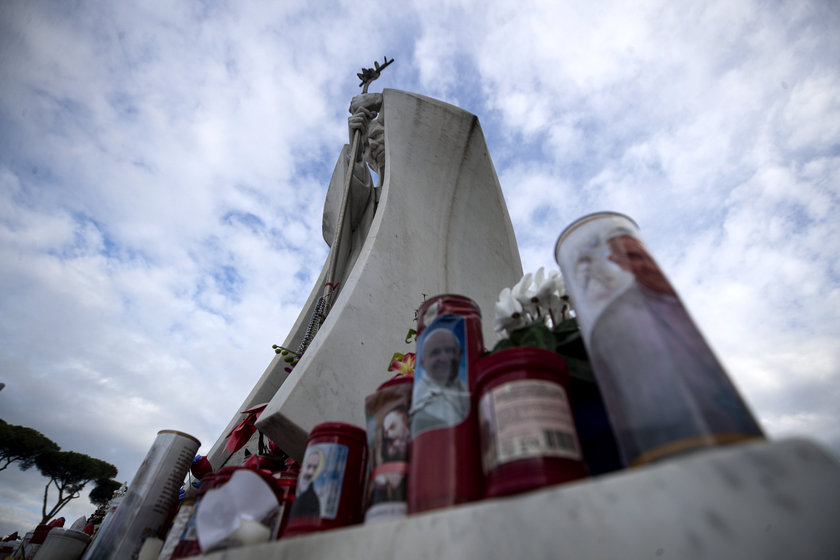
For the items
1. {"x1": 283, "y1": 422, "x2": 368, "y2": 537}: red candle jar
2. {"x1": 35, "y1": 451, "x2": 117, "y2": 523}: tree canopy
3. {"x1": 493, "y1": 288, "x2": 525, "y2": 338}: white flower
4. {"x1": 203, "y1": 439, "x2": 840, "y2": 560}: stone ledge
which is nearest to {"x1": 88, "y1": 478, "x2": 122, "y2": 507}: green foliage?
{"x1": 35, "y1": 451, "x2": 117, "y2": 523}: tree canopy

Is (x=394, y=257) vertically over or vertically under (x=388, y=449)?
over

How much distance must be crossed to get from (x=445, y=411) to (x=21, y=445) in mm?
14311

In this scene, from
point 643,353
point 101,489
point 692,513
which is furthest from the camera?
point 101,489

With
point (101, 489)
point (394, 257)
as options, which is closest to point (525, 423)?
point (394, 257)

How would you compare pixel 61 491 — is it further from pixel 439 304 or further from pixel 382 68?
pixel 439 304

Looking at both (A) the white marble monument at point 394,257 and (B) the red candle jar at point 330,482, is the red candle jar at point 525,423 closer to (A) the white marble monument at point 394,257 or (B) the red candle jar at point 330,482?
(B) the red candle jar at point 330,482

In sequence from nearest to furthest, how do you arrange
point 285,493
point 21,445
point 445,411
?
point 445,411, point 285,493, point 21,445

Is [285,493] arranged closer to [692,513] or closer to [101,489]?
[692,513]

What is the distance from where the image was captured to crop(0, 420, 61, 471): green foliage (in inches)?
394

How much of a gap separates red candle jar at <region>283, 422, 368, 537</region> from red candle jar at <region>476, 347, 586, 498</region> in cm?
32

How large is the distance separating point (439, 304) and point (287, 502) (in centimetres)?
54

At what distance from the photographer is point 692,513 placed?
1.18 ft

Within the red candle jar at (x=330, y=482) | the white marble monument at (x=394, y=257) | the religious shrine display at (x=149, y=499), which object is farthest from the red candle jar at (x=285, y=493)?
the religious shrine display at (x=149, y=499)

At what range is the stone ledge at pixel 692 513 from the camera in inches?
13.4
